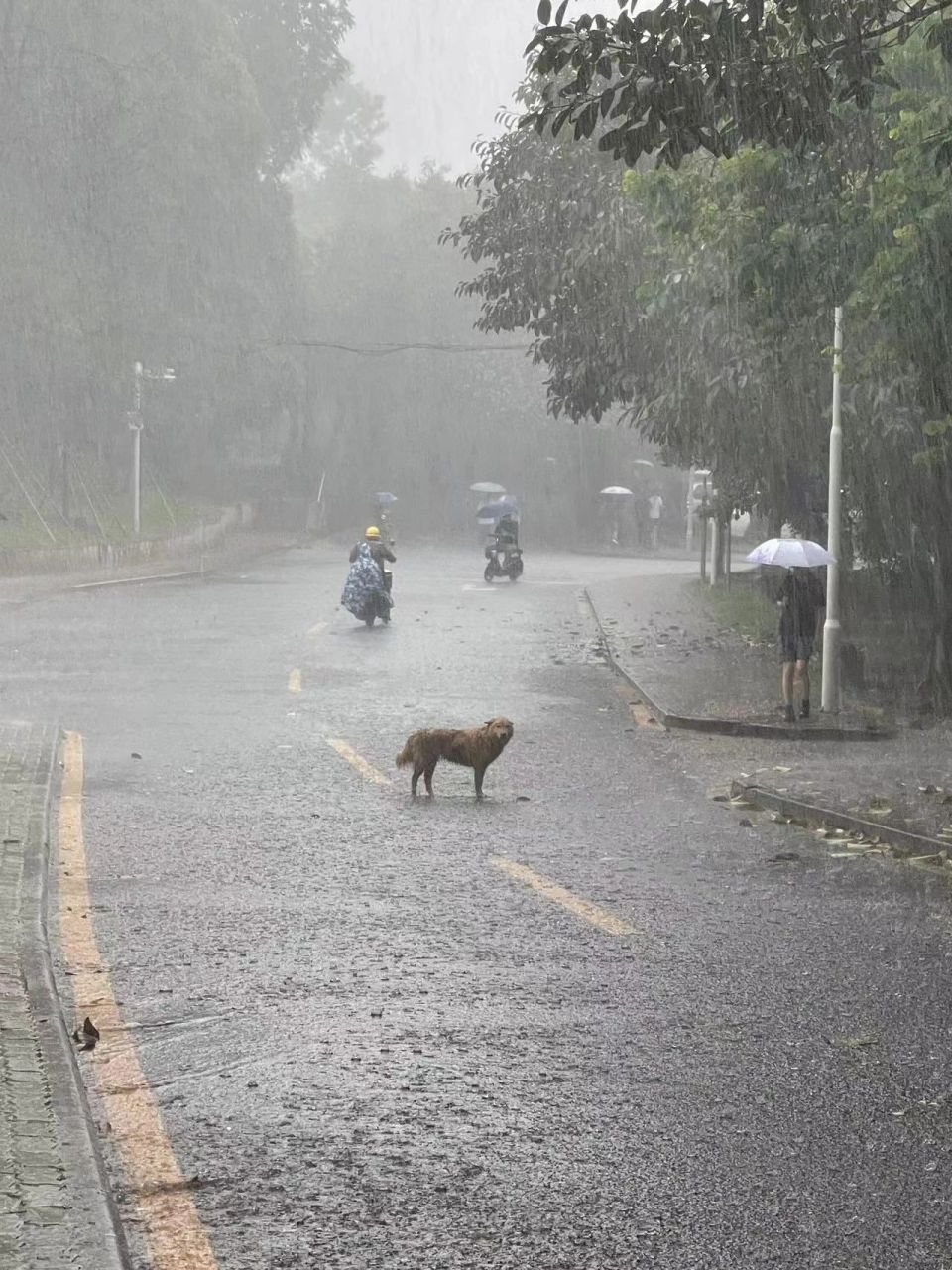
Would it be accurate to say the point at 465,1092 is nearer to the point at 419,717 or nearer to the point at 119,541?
the point at 419,717

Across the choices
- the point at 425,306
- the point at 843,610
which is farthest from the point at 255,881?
the point at 425,306

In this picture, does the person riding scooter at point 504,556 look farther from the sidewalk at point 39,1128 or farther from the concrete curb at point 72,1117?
the concrete curb at point 72,1117

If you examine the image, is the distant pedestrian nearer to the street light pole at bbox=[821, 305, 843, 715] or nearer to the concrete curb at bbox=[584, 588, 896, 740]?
the street light pole at bbox=[821, 305, 843, 715]

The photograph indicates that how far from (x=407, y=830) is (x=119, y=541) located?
33899 millimetres

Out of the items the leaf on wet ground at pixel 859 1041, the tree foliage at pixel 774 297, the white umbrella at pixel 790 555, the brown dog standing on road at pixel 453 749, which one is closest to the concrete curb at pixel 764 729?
the white umbrella at pixel 790 555

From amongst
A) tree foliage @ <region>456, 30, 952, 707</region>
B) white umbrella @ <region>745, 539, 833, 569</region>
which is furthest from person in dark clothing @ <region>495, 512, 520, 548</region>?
white umbrella @ <region>745, 539, 833, 569</region>

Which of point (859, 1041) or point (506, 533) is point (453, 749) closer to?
point (859, 1041)

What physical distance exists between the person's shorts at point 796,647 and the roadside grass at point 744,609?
27.2 ft

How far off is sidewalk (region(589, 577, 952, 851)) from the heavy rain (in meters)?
0.09

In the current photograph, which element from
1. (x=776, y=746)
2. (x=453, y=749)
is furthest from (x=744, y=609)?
(x=453, y=749)

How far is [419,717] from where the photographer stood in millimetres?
16125

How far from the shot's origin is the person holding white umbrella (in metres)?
15.9

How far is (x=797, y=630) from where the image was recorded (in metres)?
16.1

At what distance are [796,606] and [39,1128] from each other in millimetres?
12151
